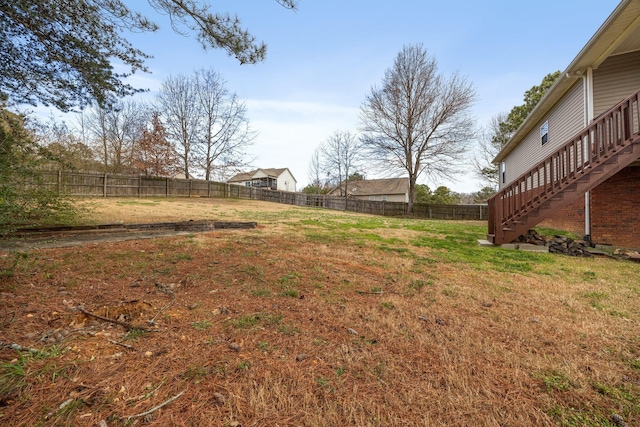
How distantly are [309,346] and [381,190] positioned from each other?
41.2m

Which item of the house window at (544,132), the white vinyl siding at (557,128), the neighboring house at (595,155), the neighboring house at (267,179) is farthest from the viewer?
the neighboring house at (267,179)

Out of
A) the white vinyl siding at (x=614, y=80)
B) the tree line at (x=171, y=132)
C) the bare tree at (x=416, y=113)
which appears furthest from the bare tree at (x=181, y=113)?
the white vinyl siding at (x=614, y=80)

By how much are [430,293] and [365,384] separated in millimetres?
1938

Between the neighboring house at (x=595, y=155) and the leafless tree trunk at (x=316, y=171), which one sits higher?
the leafless tree trunk at (x=316, y=171)

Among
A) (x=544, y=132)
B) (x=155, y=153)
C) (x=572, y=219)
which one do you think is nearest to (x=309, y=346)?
(x=572, y=219)

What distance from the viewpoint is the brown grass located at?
1.36 metres

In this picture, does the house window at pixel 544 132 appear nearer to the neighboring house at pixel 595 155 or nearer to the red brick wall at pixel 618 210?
the neighboring house at pixel 595 155

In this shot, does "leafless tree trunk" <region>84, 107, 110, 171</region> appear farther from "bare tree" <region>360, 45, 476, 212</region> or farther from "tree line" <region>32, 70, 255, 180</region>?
"bare tree" <region>360, 45, 476, 212</region>

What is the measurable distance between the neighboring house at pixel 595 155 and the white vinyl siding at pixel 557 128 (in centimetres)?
4

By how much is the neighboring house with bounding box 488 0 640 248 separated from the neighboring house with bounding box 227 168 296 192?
39.1m

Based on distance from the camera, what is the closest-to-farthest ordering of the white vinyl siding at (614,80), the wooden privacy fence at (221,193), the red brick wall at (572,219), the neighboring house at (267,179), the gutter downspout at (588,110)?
the white vinyl siding at (614,80)
the gutter downspout at (588,110)
the red brick wall at (572,219)
the wooden privacy fence at (221,193)
the neighboring house at (267,179)

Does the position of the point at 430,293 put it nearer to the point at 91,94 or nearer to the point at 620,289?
the point at 620,289

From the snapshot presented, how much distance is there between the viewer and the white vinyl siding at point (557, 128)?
7.91m

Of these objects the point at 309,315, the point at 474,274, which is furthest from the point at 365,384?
the point at 474,274
